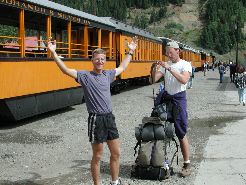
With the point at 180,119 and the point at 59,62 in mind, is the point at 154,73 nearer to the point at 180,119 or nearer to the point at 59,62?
the point at 180,119

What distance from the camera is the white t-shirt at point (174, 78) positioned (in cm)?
698

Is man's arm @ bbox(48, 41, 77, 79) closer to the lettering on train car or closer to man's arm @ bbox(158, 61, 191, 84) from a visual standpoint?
man's arm @ bbox(158, 61, 191, 84)

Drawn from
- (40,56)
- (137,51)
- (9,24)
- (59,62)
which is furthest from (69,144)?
(137,51)

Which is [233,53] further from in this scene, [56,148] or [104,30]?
[56,148]

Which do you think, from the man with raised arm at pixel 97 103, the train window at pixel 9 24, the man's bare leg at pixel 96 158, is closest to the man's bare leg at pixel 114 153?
the man with raised arm at pixel 97 103

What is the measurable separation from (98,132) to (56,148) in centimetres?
381

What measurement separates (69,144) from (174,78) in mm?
3563

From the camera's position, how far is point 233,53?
173375 mm

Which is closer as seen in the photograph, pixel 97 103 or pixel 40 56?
pixel 97 103

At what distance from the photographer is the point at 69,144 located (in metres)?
9.85

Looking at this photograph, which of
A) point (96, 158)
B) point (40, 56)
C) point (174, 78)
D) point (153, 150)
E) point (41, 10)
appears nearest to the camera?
point (96, 158)

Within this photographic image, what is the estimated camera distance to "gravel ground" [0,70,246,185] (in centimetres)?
713

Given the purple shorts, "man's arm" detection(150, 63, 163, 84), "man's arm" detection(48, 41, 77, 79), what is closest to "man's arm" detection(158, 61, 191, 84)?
"man's arm" detection(150, 63, 163, 84)

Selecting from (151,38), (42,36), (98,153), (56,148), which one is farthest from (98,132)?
(151,38)
